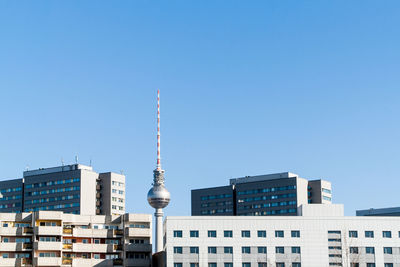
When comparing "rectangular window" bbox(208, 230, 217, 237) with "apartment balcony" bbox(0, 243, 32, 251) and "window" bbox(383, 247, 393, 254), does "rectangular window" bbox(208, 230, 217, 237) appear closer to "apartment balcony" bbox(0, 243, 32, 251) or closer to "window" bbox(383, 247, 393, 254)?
"window" bbox(383, 247, 393, 254)

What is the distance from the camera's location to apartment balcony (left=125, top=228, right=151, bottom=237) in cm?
18612

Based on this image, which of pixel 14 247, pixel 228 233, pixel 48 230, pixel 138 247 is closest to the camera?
pixel 228 233

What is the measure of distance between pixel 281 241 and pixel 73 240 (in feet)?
172

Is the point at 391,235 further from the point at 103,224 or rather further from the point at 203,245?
the point at 103,224

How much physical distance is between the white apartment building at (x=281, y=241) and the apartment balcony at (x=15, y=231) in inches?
1369

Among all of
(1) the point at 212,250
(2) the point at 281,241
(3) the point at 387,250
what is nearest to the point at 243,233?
(1) the point at 212,250

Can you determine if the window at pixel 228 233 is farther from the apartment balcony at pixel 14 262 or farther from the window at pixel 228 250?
the apartment balcony at pixel 14 262

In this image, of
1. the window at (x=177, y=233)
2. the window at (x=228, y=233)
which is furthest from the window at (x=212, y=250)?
the window at (x=177, y=233)

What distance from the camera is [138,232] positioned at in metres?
187

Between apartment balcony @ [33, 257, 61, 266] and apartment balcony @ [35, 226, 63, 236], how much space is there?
6043 millimetres

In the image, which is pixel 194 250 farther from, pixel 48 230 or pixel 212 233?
pixel 48 230

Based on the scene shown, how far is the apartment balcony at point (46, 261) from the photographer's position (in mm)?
176137

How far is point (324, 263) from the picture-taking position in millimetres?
171500

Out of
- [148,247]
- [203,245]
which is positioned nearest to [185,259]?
[203,245]
